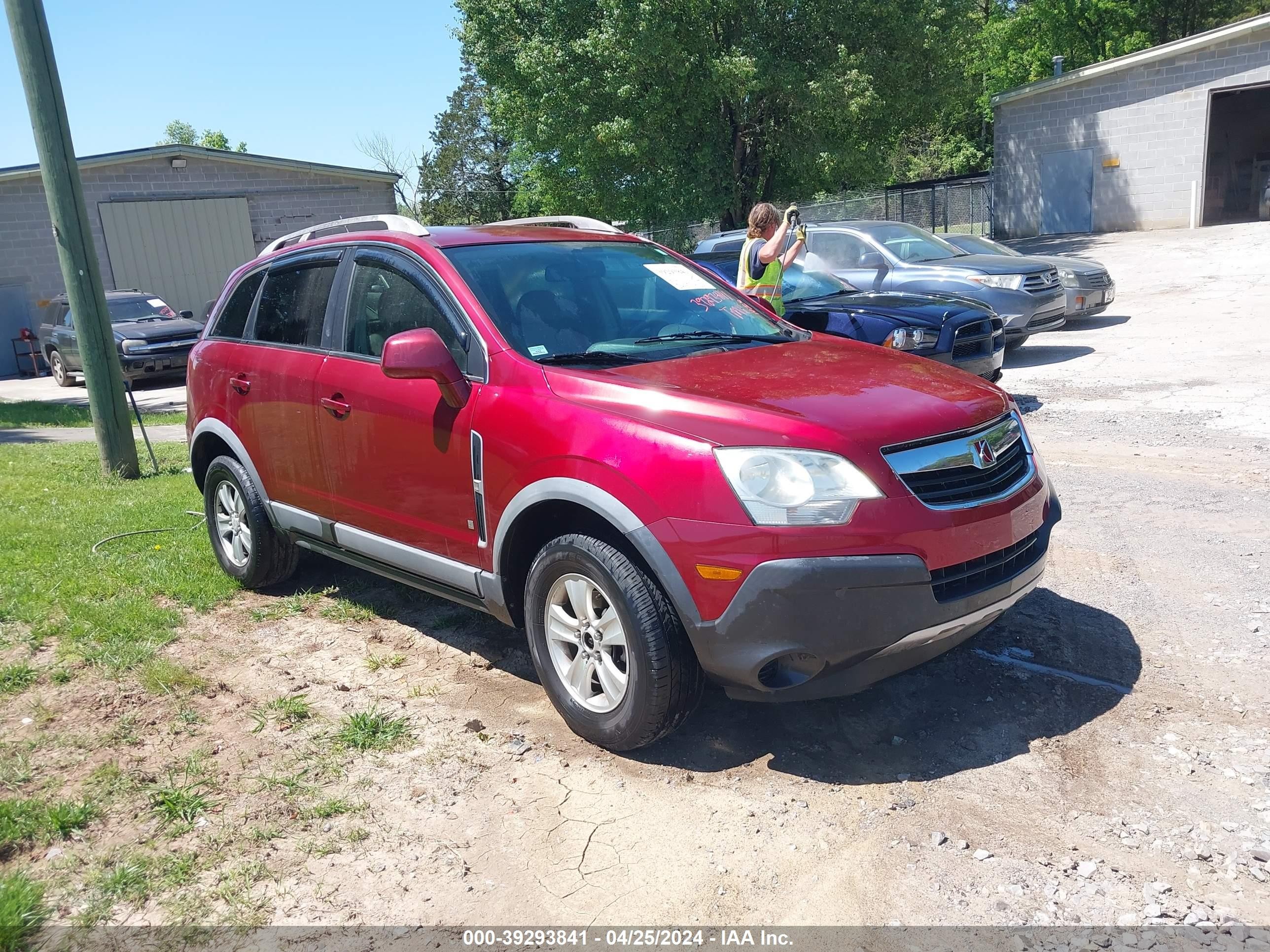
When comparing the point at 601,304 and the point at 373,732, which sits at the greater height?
the point at 601,304

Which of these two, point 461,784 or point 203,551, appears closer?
point 461,784

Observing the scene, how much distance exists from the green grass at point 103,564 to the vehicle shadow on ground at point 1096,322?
1160 cm

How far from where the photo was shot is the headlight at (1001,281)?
11.6 metres

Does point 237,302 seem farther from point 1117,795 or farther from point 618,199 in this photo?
point 618,199

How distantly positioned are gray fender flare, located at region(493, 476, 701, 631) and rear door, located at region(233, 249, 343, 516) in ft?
5.31

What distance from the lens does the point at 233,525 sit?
5.62 meters

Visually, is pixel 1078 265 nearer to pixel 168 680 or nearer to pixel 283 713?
pixel 283 713

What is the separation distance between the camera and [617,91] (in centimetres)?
2277

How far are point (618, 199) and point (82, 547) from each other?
2138 centimetres

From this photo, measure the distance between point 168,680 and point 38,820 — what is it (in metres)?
1.11

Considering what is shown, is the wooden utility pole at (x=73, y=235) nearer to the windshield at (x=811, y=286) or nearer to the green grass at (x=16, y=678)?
the green grass at (x=16, y=678)

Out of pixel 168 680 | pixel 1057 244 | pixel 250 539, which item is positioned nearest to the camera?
A: pixel 168 680

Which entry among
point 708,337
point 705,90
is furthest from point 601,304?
point 705,90

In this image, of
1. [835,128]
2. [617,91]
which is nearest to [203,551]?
[617,91]
